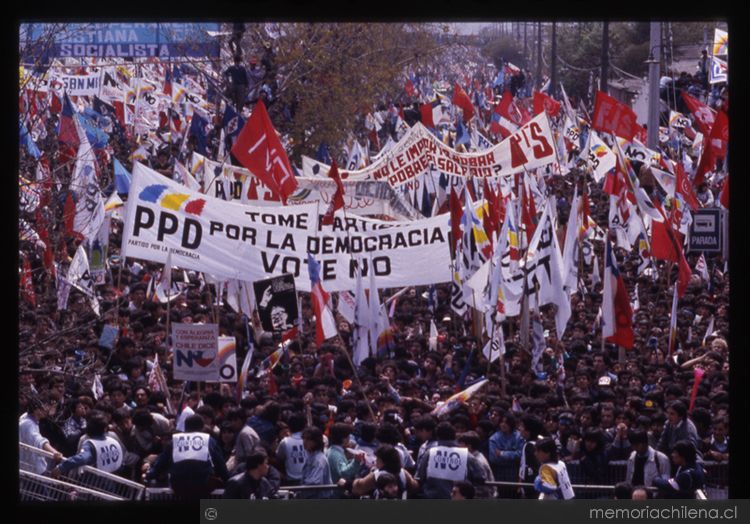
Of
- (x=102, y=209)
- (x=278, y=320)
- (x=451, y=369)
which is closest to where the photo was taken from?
(x=278, y=320)

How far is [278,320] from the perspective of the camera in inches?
500

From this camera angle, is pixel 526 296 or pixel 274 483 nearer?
pixel 274 483

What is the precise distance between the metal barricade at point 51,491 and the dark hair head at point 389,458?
71.7 inches

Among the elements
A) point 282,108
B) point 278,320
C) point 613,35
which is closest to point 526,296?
point 278,320

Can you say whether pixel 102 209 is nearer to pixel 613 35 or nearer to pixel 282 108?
pixel 282 108

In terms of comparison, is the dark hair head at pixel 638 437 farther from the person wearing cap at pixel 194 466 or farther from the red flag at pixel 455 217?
the red flag at pixel 455 217

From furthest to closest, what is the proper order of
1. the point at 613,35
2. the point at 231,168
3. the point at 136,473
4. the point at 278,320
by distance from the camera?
the point at 613,35, the point at 231,168, the point at 278,320, the point at 136,473

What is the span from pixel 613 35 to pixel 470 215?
44.0m

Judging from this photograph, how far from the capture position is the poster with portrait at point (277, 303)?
12.7 m

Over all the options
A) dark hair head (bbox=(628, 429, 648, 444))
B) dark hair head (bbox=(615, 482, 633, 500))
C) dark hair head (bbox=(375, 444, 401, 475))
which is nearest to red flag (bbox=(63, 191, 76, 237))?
dark hair head (bbox=(375, 444, 401, 475))

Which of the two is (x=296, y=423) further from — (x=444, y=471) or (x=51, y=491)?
(x=51, y=491)

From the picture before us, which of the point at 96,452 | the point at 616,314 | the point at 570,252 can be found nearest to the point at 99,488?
the point at 96,452

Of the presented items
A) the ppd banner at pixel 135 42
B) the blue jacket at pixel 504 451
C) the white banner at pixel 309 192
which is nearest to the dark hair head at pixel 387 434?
the blue jacket at pixel 504 451

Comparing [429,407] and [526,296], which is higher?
[526,296]
